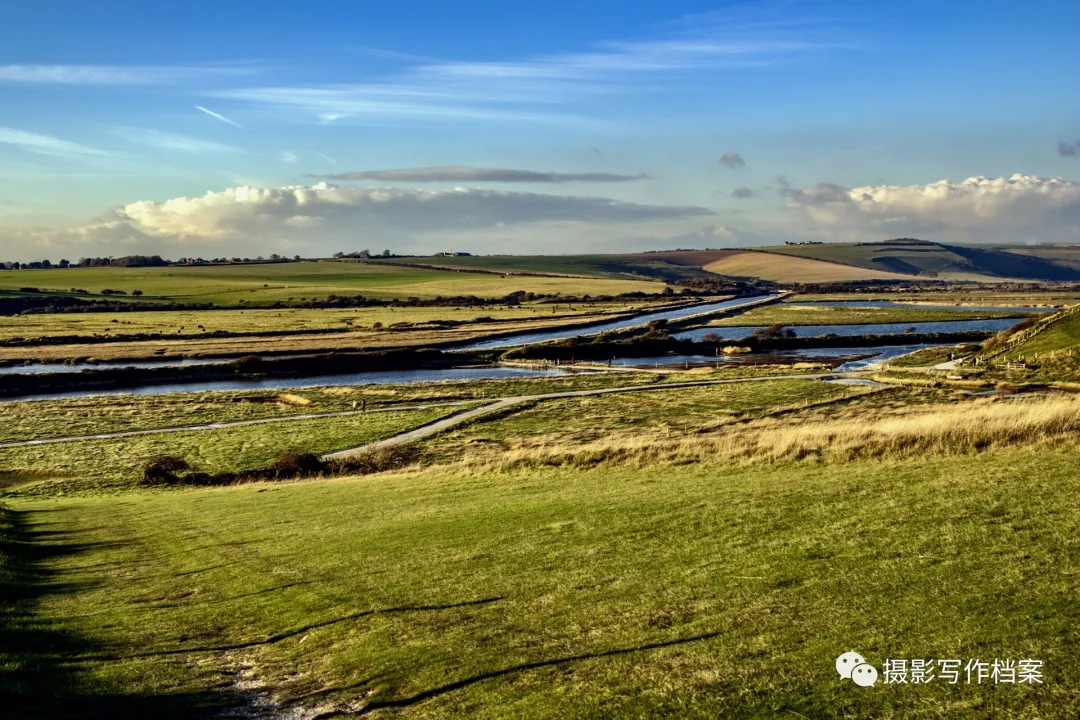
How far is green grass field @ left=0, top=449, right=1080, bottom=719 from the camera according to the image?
1020 centimetres

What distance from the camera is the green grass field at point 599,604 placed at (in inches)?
402

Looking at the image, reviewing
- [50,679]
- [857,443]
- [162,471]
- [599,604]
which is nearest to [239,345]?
[162,471]

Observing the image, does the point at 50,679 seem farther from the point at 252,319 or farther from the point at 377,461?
the point at 252,319

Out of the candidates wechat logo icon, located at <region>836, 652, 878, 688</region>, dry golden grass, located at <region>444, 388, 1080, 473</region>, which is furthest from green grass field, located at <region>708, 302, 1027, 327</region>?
wechat logo icon, located at <region>836, 652, 878, 688</region>

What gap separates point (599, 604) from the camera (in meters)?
13.8

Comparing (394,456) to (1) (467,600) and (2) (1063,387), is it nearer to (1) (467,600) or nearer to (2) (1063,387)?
(1) (467,600)

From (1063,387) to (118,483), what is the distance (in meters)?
54.6

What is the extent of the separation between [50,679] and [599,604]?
811 cm

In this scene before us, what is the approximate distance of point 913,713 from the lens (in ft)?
29.3

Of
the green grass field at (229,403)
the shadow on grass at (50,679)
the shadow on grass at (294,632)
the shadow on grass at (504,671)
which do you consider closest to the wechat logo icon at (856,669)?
the shadow on grass at (504,671)

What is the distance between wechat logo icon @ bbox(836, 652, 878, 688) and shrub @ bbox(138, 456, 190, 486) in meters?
37.1

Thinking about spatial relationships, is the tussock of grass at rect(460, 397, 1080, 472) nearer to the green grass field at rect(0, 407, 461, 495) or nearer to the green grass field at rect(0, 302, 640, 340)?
the green grass field at rect(0, 407, 461, 495)

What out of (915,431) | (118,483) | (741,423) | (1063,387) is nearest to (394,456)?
(118,483)

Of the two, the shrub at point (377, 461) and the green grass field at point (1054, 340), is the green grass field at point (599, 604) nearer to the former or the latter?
the shrub at point (377, 461)
